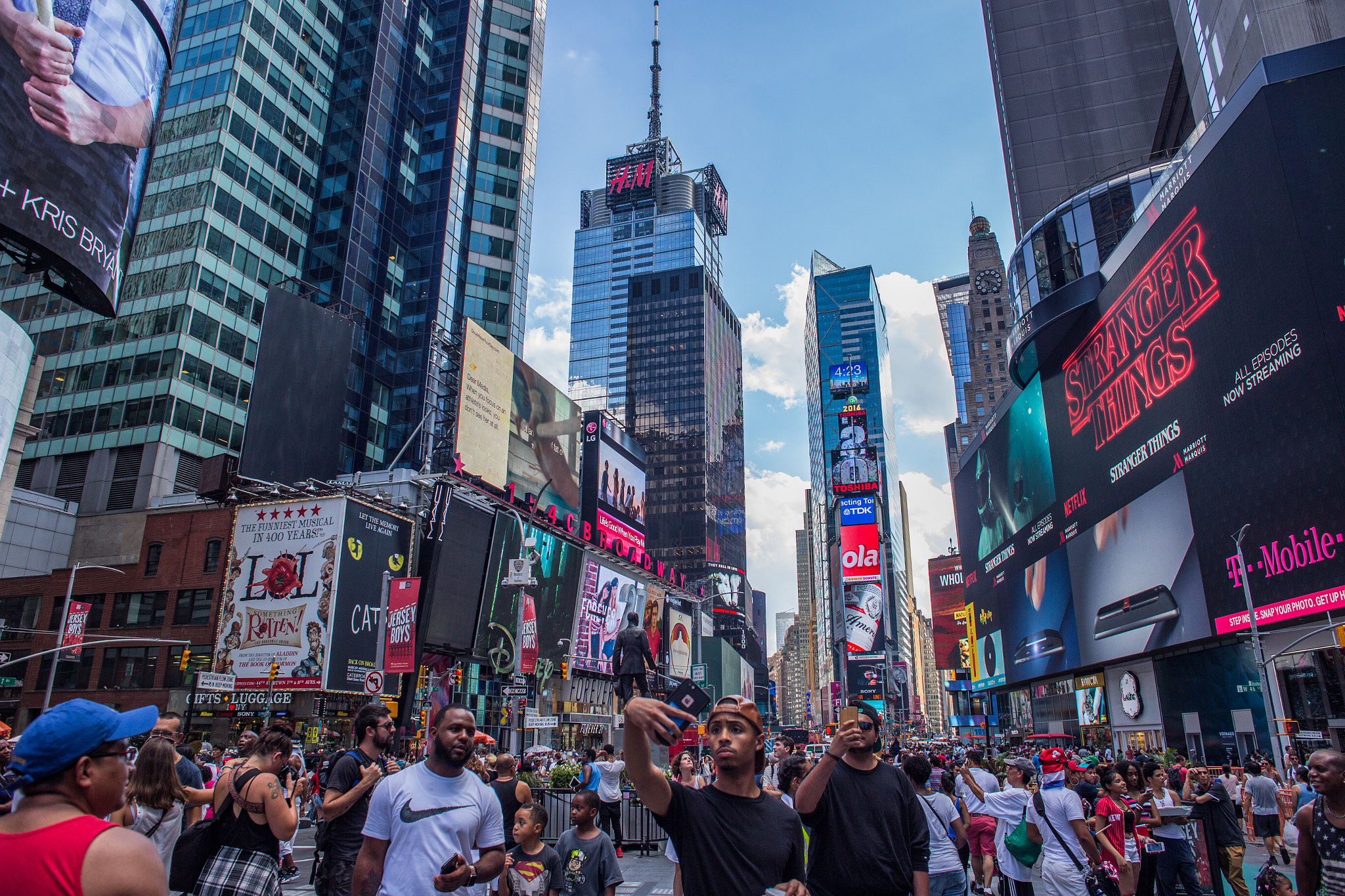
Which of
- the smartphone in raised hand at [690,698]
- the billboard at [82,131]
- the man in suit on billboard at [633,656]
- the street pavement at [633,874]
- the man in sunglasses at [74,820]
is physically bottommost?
the street pavement at [633,874]

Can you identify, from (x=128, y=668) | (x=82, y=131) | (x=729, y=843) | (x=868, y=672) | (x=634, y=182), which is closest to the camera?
(x=729, y=843)

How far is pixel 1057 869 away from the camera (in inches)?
318

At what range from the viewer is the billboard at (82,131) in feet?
92.8

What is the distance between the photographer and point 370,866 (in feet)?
16.2

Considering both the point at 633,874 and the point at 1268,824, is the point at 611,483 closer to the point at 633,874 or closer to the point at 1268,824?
the point at 633,874

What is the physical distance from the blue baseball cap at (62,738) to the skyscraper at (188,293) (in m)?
54.4

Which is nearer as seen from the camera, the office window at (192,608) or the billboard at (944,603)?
the office window at (192,608)

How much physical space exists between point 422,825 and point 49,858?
2.55 metres

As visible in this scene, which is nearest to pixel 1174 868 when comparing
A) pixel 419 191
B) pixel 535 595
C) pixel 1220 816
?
pixel 1220 816

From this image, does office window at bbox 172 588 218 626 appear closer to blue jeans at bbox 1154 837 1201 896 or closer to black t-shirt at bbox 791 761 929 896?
blue jeans at bbox 1154 837 1201 896

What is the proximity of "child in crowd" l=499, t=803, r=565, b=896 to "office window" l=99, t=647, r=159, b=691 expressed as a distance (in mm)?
39955

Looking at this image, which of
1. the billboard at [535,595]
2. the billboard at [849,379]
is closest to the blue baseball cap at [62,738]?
the billboard at [535,595]

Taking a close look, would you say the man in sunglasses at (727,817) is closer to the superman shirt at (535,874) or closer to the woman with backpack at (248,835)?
the woman with backpack at (248,835)

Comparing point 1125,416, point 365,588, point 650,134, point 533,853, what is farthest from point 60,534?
point 650,134
